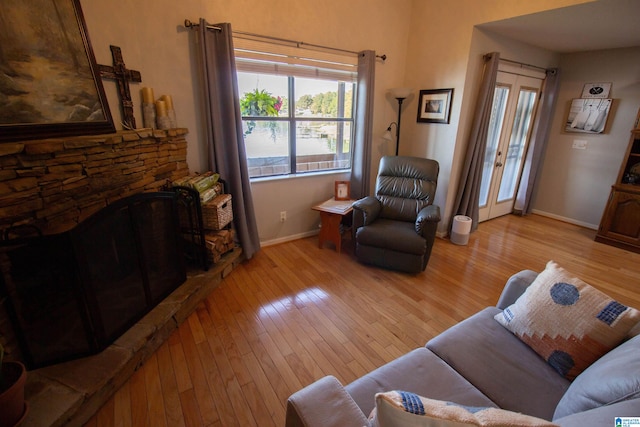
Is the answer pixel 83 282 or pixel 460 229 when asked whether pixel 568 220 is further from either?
pixel 83 282

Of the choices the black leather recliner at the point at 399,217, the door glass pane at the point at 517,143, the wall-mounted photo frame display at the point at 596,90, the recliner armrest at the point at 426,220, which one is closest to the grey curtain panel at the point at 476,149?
the black leather recliner at the point at 399,217

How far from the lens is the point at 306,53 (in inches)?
120

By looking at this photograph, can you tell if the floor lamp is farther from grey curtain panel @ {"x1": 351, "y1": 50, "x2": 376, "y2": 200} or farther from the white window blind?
the white window blind

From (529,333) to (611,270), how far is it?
8.63ft

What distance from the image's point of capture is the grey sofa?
2.94ft

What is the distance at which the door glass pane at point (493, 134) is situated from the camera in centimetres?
378

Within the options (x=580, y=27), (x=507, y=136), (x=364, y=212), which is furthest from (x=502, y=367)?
(x=507, y=136)

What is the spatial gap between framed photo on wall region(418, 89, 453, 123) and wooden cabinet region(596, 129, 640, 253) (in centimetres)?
204

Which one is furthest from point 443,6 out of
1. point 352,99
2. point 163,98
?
point 163,98

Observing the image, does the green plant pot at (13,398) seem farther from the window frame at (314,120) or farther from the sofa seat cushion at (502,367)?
the window frame at (314,120)

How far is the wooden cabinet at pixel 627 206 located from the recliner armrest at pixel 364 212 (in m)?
2.91

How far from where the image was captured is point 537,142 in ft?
14.1

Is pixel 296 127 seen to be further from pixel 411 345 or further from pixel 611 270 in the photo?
pixel 611 270

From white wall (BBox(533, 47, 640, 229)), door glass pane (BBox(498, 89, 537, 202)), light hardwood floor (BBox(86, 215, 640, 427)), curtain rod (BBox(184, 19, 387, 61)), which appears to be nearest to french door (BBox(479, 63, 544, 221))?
door glass pane (BBox(498, 89, 537, 202))
